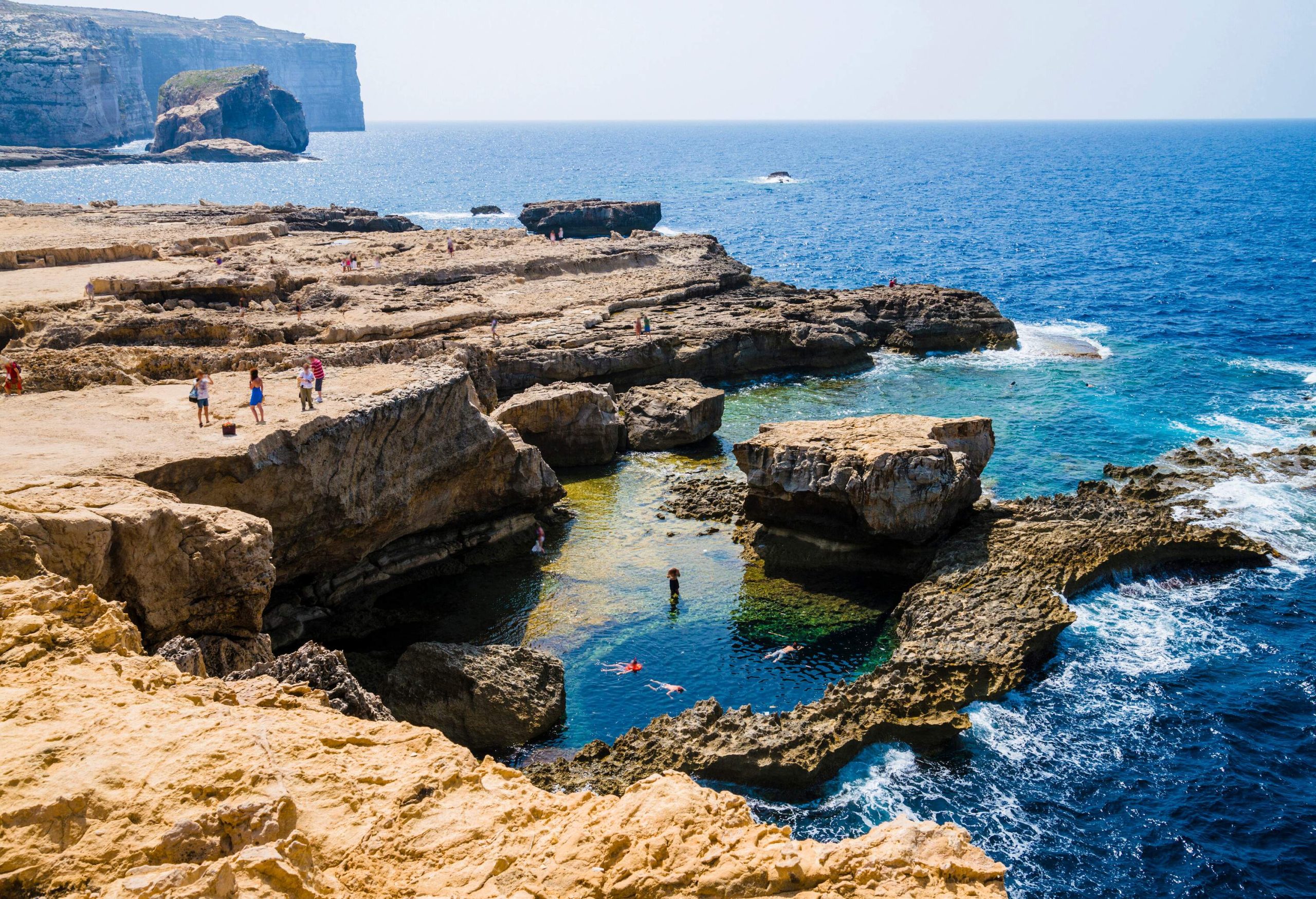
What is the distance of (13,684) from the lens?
1357cm

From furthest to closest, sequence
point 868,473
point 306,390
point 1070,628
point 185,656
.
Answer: point 868,473 → point 1070,628 → point 306,390 → point 185,656

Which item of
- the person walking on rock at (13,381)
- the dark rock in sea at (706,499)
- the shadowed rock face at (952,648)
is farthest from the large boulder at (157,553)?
the dark rock in sea at (706,499)

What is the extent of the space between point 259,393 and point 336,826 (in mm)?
18482

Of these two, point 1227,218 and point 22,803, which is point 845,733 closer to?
point 22,803

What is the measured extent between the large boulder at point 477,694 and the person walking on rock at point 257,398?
324 inches

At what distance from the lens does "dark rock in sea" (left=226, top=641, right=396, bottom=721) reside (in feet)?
57.8

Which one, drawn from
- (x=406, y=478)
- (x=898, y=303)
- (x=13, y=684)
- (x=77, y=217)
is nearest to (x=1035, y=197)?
(x=898, y=303)

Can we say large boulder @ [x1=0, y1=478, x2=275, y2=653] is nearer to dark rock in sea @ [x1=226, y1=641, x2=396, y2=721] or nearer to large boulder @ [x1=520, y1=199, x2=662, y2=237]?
dark rock in sea @ [x1=226, y1=641, x2=396, y2=721]

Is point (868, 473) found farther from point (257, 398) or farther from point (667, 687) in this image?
point (257, 398)

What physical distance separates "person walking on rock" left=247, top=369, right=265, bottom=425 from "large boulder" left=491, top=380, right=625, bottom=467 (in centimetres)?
1225

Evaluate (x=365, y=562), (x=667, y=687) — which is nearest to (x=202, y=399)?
(x=365, y=562)

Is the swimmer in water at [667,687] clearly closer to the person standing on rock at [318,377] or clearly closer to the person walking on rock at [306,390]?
the person walking on rock at [306,390]

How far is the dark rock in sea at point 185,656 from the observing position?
17.6m

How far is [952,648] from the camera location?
2688 centimetres
